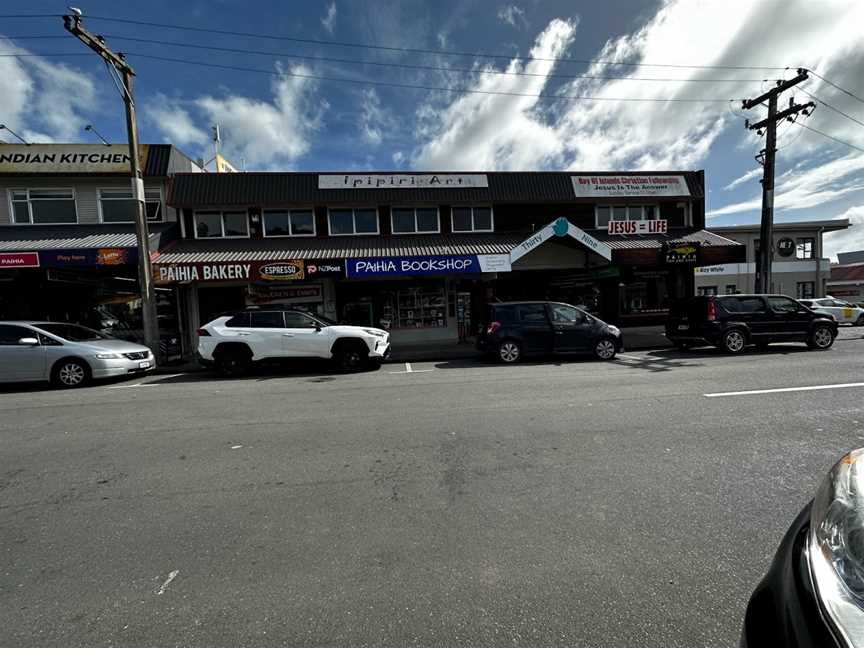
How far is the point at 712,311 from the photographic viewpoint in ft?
35.5

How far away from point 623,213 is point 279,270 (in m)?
14.9

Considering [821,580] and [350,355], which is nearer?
[821,580]

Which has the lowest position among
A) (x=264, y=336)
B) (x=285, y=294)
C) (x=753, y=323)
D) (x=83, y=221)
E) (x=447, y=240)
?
(x=753, y=323)

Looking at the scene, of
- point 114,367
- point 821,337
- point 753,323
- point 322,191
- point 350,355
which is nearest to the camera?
point 114,367

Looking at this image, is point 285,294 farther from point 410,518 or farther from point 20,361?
point 410,518

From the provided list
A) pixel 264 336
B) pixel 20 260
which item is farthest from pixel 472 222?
pixel 20 260

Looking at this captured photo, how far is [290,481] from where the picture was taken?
3738 millimetres

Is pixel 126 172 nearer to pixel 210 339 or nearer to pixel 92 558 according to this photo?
pixel 210 339

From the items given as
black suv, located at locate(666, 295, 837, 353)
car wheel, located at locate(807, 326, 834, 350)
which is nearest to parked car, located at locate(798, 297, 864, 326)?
car wheel, located at locate(807, 326, 834, 350)

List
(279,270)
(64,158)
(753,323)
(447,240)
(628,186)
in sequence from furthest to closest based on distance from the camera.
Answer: (628,186), (447,240), (64,158), (279,270), (753,323)

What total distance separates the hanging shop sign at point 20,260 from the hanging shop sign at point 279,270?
6.52 m

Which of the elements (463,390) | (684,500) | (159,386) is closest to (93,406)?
(159,386)

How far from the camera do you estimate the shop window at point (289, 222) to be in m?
15.8

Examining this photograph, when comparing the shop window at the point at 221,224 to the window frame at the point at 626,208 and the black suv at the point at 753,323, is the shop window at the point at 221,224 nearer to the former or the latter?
the window frame at the point at 626,208
